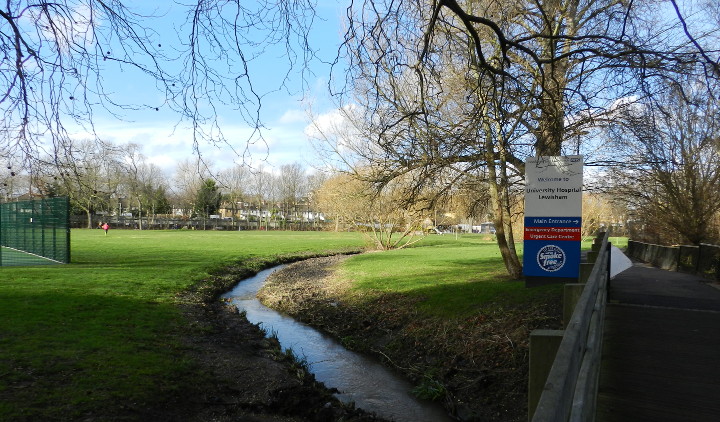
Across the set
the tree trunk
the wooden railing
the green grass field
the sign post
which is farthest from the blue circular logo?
the wooden railing

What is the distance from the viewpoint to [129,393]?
7.18 meters

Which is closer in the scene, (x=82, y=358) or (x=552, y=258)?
(x=82, y=358)

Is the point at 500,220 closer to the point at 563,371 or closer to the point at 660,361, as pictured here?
the point at 660,361

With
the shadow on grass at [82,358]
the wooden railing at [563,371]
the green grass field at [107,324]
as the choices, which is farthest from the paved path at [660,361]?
the shadow on grass at [82,358]

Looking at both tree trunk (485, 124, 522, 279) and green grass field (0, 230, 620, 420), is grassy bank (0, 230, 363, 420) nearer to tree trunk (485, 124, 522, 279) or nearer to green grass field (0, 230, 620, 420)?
green grass field (0, 230, 620, 420)

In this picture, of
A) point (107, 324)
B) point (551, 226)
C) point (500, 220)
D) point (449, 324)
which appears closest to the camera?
point (107, 324)

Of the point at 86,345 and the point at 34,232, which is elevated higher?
the point at 34,232

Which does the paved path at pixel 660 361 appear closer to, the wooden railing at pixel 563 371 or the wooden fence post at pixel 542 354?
the wooden railing at pixel 563 371

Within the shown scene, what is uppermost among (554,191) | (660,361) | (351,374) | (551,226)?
(554,191)

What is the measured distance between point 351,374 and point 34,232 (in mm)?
21547

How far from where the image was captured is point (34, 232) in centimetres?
2530

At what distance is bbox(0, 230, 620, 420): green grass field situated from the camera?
6.96m

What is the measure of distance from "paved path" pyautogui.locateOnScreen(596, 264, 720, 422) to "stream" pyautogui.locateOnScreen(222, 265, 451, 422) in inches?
121

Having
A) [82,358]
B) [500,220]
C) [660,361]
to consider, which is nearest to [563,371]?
[660,361]
